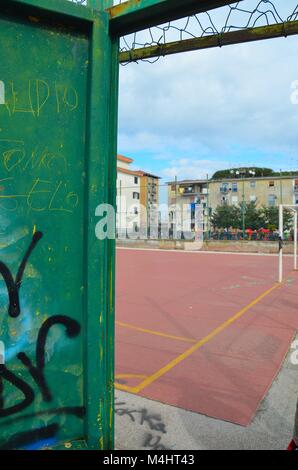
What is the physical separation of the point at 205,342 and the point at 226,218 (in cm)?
3271

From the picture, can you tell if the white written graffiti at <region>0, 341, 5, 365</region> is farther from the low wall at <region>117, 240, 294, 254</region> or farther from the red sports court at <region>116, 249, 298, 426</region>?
the low wall at <region>117, 240, 294, 254</region>

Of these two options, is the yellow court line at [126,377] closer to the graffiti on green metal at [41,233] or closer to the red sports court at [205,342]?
the red sports court at [205,342]

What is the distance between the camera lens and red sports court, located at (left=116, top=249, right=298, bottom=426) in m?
4.08

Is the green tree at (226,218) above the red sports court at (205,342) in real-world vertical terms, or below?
above

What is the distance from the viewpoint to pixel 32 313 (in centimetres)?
209

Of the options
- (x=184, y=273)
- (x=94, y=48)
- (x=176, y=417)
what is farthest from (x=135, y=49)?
(x=184, y=273)

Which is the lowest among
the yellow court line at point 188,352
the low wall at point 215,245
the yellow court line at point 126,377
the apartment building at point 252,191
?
the yellow court line at point 126,377

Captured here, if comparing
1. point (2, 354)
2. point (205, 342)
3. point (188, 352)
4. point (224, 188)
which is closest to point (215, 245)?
point (205, 342)

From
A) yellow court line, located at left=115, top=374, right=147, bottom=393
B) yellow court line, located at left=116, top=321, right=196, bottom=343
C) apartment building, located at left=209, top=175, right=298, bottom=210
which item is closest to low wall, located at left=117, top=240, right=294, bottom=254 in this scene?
yellow court line, located at left=116, top=321, right=196, bottom=343

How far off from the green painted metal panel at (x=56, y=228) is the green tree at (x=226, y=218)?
103 ft

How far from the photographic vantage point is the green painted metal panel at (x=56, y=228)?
2.02 m

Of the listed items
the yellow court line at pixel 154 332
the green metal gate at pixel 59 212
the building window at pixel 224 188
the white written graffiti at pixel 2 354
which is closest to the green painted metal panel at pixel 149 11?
the green metal gate at pixel 59 212
